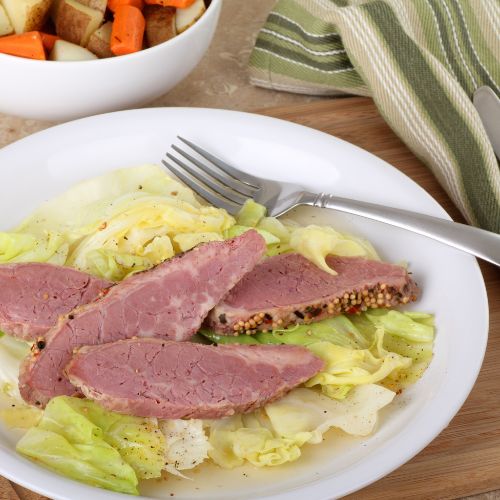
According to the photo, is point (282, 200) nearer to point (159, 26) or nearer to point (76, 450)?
point (159, 26)

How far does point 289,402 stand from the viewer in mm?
2051

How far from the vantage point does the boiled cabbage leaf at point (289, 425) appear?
6.28 feet

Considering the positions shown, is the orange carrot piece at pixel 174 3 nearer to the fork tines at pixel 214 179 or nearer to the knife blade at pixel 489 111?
the fork tines at pixel 214 179

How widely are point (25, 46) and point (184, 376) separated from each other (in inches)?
53.4

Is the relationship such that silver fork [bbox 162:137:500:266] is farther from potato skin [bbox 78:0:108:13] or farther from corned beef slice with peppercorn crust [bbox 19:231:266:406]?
potato skin [bbox 78:0:108:13]

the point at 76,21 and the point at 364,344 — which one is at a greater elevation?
the point at 76,21

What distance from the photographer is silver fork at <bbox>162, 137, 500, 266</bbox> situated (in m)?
2.33

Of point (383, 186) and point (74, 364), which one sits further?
point (383, 186)

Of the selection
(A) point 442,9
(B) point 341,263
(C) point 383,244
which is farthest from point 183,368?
(A) point 442,9

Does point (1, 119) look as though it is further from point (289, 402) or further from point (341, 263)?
point (289, 402)

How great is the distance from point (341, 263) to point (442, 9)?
1336 mm

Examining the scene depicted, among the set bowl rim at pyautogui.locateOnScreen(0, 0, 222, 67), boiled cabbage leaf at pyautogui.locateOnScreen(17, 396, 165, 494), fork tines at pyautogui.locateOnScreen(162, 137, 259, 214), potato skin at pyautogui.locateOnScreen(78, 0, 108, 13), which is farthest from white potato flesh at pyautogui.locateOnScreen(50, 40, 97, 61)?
boiled cabbage leaf at pyautogui.locateOnScreen(17, 396, 165, 494)

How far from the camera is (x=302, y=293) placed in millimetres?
2238

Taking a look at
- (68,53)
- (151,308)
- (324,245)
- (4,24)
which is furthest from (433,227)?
(4,24)
